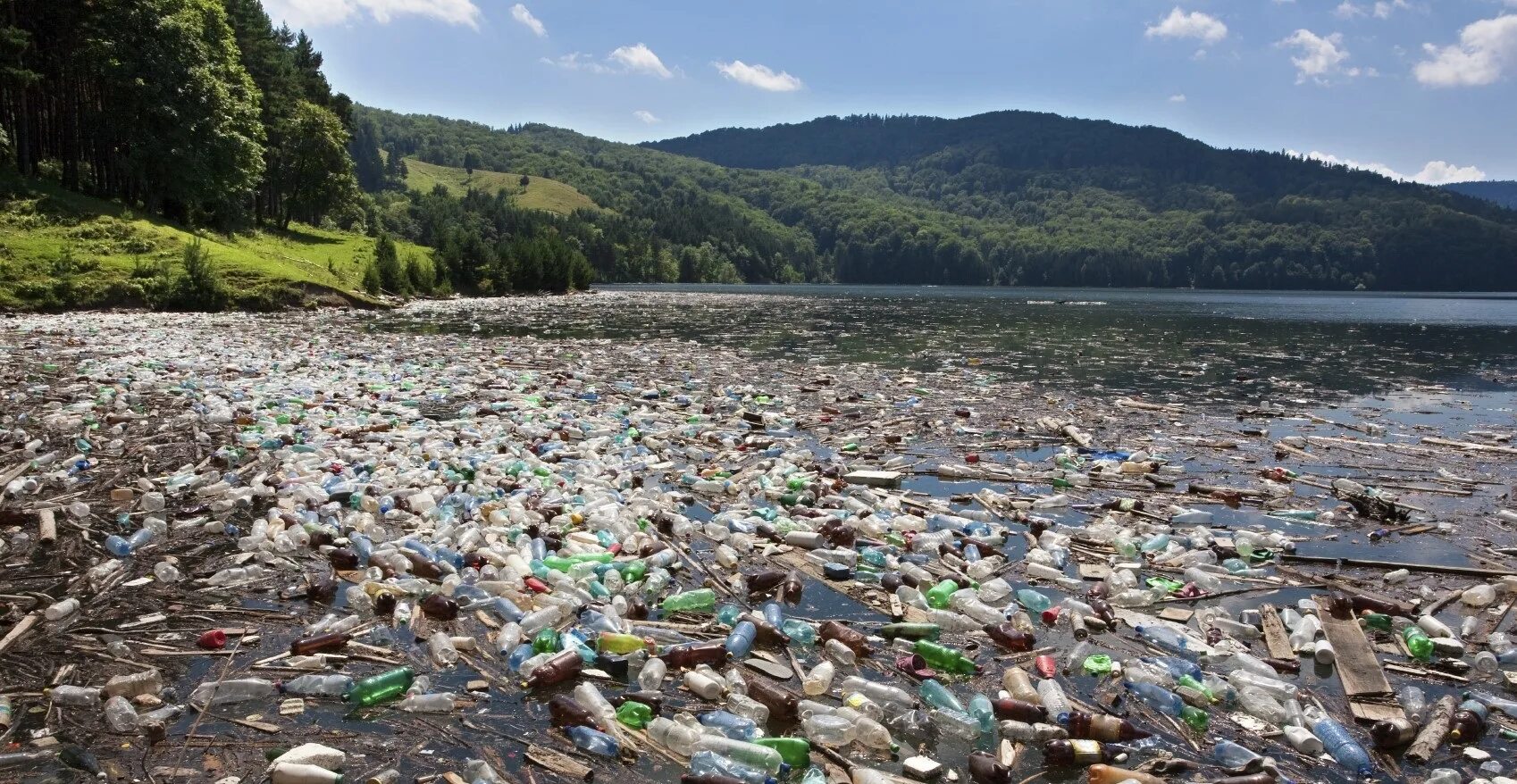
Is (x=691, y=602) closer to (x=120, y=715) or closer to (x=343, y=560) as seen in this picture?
(x=343, y=560)

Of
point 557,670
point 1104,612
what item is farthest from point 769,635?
point 1104,612

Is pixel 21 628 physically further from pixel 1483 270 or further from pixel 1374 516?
pixel 1483 270

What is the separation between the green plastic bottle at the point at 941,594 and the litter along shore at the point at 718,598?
0.08m

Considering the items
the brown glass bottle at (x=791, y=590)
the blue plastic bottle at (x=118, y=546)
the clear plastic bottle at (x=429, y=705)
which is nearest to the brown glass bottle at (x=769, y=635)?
the brown glass bottle at (x=791, y=590)

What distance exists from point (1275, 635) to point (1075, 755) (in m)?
2.56

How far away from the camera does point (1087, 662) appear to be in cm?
507

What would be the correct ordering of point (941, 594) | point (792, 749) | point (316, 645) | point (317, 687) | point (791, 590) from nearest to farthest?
1. point (792, 749)
2. point (317, 687)
3. point (316, 645)
4. point (941, 594)
5. point (791, 590)

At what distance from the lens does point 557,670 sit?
Answer: 15.2 ft

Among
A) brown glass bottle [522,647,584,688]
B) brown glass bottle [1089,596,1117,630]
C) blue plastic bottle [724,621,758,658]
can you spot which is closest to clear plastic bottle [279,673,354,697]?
brown glass bottle [522,647,584,688]

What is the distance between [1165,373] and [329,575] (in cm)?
2207

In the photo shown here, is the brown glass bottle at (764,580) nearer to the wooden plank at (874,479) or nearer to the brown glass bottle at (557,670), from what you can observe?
the brown glass bottle at (557,670)

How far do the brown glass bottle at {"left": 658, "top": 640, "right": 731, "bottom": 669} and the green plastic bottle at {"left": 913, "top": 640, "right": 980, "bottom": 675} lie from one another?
1318 mm

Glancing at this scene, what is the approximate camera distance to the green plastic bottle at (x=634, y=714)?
4.27 metres

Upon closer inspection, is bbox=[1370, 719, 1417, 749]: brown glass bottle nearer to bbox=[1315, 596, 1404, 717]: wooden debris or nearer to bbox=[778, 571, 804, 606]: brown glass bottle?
bbox=[1315, 596, 1404, 717]: wooden debris
